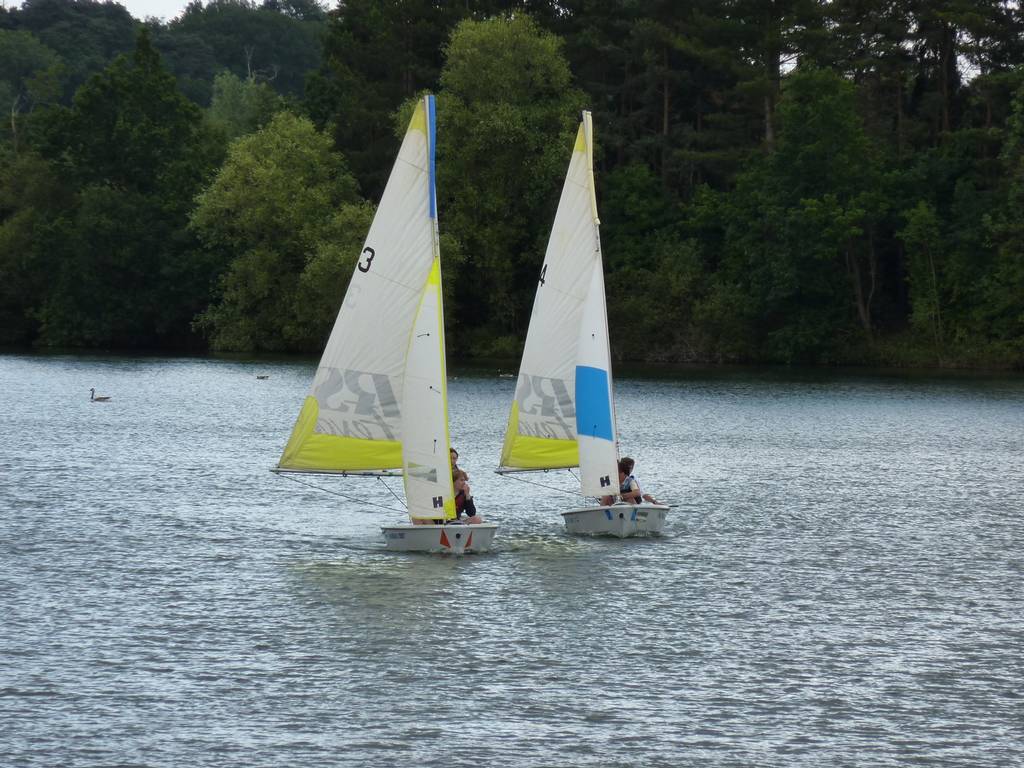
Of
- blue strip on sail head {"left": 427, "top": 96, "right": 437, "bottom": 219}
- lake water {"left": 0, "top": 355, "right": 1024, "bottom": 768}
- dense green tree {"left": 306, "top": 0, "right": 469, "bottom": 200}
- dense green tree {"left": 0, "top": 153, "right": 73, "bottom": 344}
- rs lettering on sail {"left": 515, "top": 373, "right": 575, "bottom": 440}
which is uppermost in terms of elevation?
dense green tree {"left": 306, "top": 0, "right": 469, "bottom": 200}

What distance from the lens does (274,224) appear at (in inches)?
4296

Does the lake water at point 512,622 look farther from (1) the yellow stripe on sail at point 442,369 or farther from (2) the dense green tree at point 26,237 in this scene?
(2) the dense green tree at point 26,237

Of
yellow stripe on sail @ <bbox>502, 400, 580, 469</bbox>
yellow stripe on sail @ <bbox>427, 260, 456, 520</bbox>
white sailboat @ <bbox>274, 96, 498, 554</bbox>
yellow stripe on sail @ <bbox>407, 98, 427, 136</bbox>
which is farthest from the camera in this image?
yellow stripe on sail @ <bbox>502, 400, 580, 469</bbox>

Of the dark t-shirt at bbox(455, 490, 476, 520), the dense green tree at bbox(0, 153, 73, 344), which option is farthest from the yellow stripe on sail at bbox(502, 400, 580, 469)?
the dense green tree at bbox(0, 153, 73, 344)

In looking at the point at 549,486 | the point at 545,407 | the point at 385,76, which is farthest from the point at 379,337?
the point at 385,76

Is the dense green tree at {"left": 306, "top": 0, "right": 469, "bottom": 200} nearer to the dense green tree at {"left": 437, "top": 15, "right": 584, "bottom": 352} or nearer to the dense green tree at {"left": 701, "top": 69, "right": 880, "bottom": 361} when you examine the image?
the dense green tree at {"left": 437, "top": 15, "right": 584, "bottom": 352}

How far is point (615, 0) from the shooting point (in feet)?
365

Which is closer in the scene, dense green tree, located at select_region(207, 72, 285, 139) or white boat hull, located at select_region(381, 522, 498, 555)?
white boat hull, located at select_region(381, 522, 498, 555)

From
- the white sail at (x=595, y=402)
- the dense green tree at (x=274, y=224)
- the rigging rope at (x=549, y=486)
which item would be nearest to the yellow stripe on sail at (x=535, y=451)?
the white sail at (x=595, y=402)

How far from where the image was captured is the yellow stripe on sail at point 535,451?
109ft

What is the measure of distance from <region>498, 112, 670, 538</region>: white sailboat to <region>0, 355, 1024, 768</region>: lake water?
1.01 metres

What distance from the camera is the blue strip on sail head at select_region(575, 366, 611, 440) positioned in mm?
31766

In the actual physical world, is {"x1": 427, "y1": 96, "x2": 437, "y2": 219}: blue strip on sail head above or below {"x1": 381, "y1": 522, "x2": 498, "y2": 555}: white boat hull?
above

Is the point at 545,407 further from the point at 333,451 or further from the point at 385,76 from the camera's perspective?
the point at 385,76
